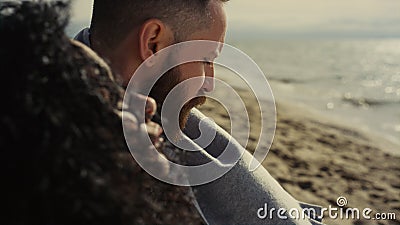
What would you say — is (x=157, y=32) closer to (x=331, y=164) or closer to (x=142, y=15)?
(x=142, y=15)

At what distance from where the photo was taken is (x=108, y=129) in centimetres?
62

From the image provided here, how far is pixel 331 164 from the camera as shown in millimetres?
5938

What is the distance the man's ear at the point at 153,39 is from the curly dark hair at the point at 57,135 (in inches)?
25.3

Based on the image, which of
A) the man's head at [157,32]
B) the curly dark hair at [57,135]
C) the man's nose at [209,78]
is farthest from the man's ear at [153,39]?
the curly dark hair at [57,135]

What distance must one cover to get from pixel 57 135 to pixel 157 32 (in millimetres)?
803

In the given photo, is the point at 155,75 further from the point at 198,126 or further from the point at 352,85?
the point at 352,85

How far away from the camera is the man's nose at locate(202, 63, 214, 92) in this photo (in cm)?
149

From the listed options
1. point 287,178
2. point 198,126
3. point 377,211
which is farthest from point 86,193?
point 287,178

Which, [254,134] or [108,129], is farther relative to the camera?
[254,134]

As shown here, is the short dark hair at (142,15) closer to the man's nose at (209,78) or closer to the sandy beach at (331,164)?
the man's nose at (209,78)

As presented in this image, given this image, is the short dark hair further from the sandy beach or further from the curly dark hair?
the sandy beach

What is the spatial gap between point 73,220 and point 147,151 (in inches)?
6.7

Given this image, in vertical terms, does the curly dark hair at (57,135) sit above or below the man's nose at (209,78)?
above

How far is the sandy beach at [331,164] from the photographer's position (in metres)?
4.77
